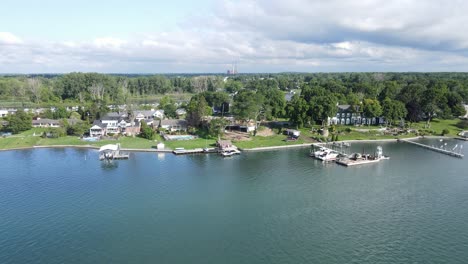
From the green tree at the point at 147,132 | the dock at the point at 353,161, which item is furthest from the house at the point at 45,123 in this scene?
the dock at the point at 353,161

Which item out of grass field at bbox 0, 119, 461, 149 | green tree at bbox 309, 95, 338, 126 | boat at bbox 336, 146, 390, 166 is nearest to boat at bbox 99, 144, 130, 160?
grass field at bbox 0, 119, 461, 149

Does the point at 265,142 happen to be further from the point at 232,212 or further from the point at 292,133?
the point at 232,212

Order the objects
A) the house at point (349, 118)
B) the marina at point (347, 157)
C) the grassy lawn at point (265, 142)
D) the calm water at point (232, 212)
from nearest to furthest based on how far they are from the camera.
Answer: the calm water at point (232, 212)
the marina at point (347, 157)
the grassy lawn at point (265, 142)
the house at point (349, 118)

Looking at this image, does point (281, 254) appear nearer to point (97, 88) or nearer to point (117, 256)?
point (117, 256)

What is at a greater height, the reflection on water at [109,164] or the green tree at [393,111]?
the green tree at [393,111]

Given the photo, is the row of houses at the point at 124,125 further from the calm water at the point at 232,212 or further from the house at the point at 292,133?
the house at the point at 292,133

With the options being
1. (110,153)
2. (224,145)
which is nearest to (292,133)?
(224,145)

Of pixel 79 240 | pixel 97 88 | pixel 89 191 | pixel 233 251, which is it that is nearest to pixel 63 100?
pixel 97 88

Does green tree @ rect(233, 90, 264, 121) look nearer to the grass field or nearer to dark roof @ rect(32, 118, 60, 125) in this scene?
the grass field
